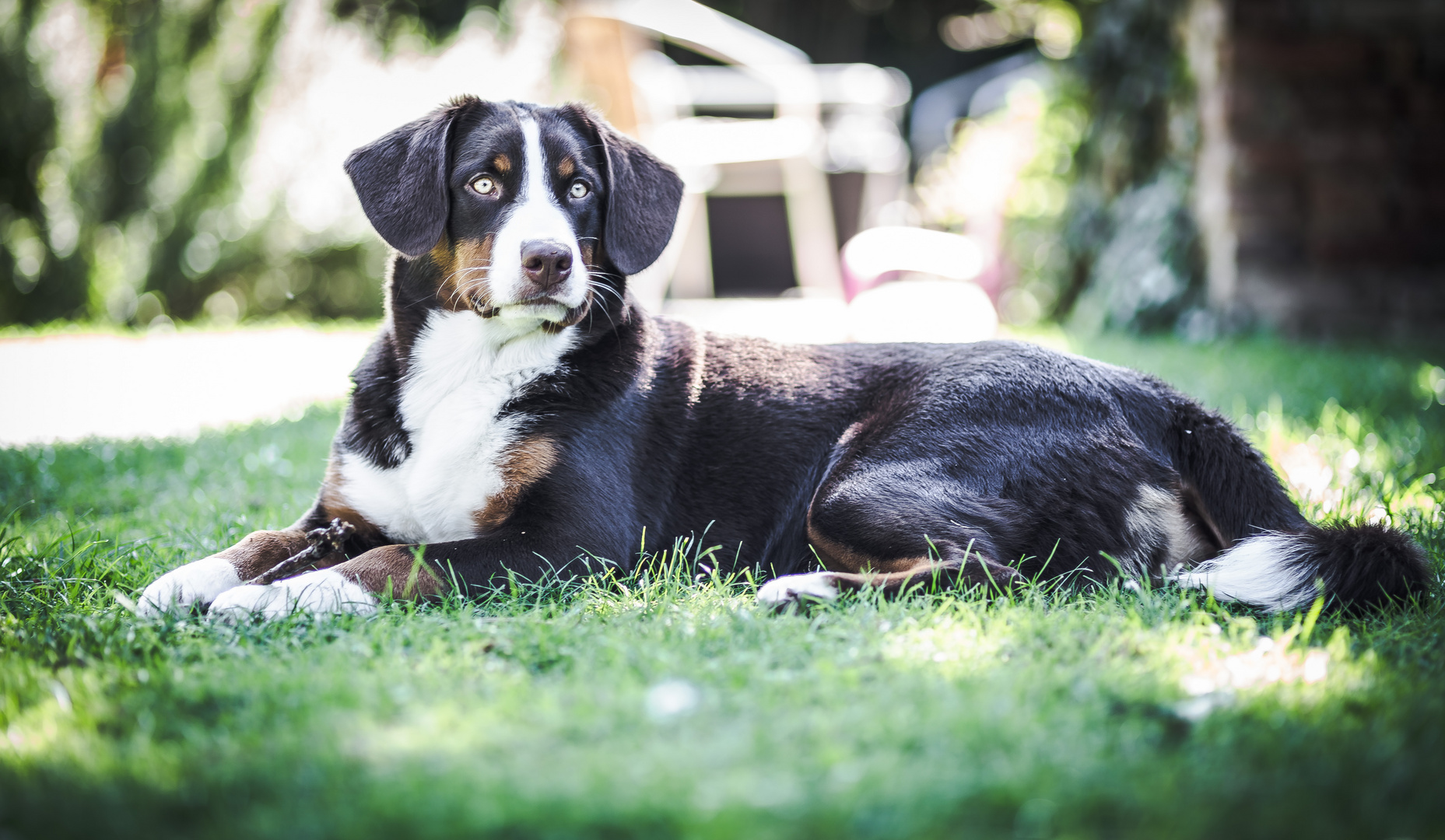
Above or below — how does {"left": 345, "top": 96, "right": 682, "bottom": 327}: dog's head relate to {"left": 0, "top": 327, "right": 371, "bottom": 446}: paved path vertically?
above

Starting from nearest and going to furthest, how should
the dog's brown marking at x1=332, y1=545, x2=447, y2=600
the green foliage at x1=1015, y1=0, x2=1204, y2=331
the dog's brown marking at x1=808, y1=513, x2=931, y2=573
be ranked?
the dog's brown marking at x1=332, y1=545, x2=447, y2=600 → the dog's brown marking at x1=808, y1=513, x2=931, y2=573 → the green foliage at x1=1015, y1=0, x2=1204, y2=331

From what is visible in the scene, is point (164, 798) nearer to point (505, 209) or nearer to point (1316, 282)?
point (505, 209)

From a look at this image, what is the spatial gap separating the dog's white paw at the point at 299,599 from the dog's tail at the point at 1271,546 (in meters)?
2.15

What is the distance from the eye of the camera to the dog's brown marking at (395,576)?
2586mm

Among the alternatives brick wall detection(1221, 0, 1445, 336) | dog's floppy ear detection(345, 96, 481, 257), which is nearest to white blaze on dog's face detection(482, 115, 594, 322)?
dog's floppy ear detection(345, 96, 481, 257)

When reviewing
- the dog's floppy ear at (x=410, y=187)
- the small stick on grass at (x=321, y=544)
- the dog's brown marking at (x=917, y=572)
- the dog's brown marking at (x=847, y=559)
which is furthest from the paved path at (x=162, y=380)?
the dog's brown marking at (x=917, y=572)

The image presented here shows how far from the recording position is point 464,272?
299 centimetres

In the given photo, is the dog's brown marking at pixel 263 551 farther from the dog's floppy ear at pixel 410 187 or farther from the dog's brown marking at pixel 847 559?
the dog's brown marking at pixel 847 559

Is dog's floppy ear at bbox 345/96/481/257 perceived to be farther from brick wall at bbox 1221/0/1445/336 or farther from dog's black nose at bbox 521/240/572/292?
brick wall at bbox 1221/0/1445/336

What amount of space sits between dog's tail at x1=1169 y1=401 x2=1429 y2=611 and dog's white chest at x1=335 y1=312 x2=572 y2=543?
75.2 inches

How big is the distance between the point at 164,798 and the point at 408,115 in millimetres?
10944

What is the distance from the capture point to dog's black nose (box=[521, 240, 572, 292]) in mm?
2812

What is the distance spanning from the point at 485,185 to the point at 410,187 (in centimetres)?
22

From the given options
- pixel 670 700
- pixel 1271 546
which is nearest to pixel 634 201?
pixel 670 700
